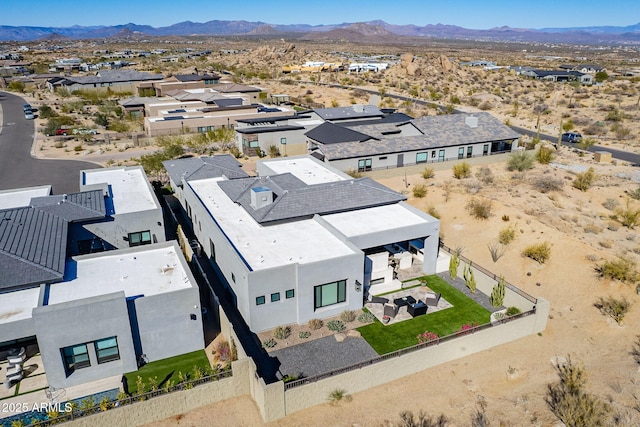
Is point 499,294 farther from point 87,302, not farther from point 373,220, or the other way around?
point 87,302

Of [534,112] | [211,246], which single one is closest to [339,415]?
[211,246]

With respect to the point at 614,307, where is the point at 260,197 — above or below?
above

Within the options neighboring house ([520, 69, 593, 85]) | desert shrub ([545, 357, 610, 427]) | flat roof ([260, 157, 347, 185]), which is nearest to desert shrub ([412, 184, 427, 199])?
flat roof ([260, 157, 347, 185])

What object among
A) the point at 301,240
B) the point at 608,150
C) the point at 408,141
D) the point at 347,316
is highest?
the point at 301,240

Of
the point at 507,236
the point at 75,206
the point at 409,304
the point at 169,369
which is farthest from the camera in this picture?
the point at 507,236

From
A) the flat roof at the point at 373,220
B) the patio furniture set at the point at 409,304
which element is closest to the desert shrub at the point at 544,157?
the flat roof at the point at 373,220

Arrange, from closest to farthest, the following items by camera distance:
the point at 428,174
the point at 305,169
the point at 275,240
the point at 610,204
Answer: the point at 275,240
the point at 610,204
the point at 305,169
the point at 428,174

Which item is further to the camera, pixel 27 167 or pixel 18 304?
pixel 27 167

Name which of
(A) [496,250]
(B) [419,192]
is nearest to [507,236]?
(A) [496,250]
